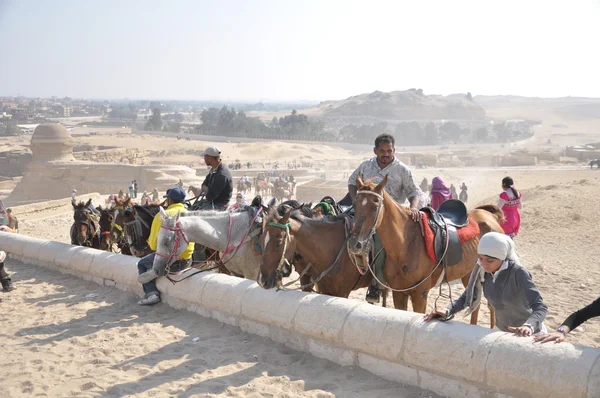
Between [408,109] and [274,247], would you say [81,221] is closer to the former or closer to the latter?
[274,247]

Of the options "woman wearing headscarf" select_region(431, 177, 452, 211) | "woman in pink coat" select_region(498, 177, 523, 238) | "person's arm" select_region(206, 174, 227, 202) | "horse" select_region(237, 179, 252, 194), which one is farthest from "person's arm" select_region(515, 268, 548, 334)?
"horse" select_region(237, 179, 252, 194)

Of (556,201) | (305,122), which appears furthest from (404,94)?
(556,201)

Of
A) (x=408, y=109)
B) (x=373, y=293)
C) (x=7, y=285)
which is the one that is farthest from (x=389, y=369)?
(x=408, y=109)

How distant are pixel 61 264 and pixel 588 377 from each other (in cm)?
795

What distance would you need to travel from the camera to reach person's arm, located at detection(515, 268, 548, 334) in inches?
158

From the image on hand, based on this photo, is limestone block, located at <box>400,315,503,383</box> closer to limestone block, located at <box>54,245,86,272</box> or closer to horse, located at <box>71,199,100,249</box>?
limestone block, located at <box>54,245,86,272</box>

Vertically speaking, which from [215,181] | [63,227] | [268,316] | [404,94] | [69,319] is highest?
[404,94]

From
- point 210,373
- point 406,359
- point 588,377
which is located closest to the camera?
point 588,377

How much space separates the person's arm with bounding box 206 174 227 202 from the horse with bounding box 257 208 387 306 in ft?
7.26

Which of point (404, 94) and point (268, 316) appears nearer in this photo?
point (268, 316)

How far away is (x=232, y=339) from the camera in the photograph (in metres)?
5.92

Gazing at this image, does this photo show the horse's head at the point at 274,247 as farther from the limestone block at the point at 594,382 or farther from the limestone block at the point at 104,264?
the limestone block at the point at 104,264

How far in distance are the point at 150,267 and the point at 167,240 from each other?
116cm

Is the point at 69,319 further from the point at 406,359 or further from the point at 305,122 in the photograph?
the point at 305,122
